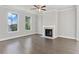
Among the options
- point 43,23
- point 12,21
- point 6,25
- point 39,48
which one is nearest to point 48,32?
point 43,23

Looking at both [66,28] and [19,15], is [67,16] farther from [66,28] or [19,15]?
[19,15]

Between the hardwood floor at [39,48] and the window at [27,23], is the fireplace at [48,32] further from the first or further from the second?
the hardwood floor at [39,48]

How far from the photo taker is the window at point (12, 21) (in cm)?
755

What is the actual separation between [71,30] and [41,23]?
389cm

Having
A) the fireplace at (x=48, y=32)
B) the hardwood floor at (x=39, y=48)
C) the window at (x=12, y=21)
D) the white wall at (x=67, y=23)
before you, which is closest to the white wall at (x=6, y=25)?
the window at (x=12, y=21)

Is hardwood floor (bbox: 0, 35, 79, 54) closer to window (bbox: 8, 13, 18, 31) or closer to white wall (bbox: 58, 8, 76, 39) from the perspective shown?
white wall (bbox: 58, 8, 76, 39)

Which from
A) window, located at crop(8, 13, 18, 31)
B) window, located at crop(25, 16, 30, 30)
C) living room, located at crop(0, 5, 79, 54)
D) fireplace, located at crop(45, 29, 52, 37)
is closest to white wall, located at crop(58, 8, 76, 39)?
living room, located at crop(0, 5, 79, 54)

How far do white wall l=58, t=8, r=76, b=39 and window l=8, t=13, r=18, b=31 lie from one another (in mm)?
3854

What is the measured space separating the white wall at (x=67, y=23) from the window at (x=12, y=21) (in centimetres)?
385

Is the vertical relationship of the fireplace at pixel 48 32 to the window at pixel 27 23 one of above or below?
below

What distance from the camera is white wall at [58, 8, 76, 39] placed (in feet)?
24.7

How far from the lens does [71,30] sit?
767 centimetres
